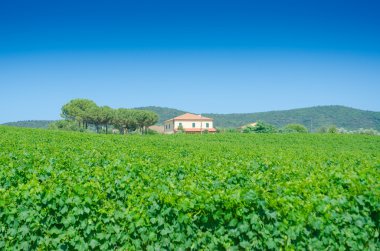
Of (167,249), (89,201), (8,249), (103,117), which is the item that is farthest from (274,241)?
(103,117)

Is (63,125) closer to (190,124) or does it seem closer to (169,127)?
(169,127)

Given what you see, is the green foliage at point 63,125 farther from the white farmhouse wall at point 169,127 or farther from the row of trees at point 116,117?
the white farmhouse wall at point 169,127

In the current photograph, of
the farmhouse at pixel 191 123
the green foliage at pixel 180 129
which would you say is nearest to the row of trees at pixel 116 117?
the green foliage at pixel 180 129

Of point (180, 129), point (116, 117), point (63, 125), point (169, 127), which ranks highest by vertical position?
point (116, 117)

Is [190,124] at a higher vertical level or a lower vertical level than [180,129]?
higher

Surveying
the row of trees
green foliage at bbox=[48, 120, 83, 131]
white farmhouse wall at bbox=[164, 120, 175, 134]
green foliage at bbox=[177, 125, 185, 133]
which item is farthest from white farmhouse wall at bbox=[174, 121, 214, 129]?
green foliage at bbox=[48, 120, 83, 131]

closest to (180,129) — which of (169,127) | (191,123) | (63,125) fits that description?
(191,123)

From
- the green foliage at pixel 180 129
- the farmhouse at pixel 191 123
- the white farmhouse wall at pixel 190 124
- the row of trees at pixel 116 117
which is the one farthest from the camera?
the white farmhouse wall at pixel 190 124

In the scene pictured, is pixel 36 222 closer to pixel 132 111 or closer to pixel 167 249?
pixel 167 249

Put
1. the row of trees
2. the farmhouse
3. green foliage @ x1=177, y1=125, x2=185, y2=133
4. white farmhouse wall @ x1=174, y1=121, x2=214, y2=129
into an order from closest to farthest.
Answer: the row of trees < green foliage @ x1=177, y1=125, x2=185, y2=133 < the farmhouse < white farmhouse wall @ x1=174, y1=121, x2=214, y2=129

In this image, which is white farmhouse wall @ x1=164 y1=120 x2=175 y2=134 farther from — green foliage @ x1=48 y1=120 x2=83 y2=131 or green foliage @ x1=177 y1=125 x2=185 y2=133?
green foliage @ x1=48 y1=120 x2=83 y2=131

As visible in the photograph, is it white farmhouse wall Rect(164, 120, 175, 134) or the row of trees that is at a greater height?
the row of trees

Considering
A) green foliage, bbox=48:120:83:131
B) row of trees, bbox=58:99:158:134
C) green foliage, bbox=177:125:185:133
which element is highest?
row of trees, bbox=58:99:158:134

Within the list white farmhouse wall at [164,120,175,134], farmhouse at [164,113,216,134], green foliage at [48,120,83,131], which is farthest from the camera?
white farmhouse wall at [164,120,175,134]
